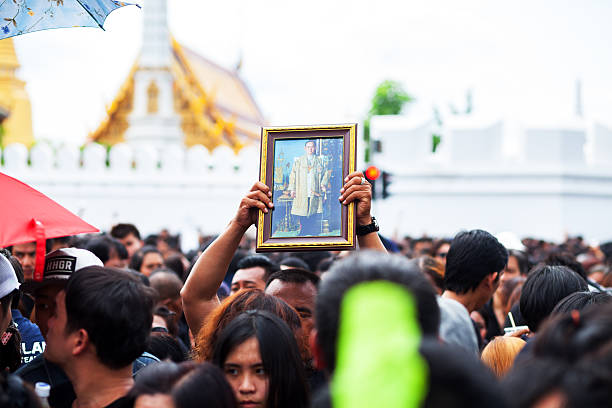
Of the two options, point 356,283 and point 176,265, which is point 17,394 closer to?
point 356,283

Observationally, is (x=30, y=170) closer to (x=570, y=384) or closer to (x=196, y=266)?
(x=196, y=266)

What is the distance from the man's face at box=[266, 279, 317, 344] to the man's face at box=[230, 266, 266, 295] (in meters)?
0.98

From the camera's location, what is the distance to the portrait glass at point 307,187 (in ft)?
11.6

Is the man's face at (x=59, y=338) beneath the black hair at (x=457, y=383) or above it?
beneath

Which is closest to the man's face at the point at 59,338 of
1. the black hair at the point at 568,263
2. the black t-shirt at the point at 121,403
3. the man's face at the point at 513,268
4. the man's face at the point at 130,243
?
the black t-shirt at the point at 121,403

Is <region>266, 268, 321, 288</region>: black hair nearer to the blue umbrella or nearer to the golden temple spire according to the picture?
the blue umbrella

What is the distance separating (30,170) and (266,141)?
24125 mm

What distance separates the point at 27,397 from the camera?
2.19m

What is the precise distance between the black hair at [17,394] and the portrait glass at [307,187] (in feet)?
4.95

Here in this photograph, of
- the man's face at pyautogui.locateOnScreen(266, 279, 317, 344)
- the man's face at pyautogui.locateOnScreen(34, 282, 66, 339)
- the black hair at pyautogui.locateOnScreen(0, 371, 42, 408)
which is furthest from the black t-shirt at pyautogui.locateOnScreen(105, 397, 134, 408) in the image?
the man's face at pyautogui.locateOnScreen(266, 279, 317, 344)

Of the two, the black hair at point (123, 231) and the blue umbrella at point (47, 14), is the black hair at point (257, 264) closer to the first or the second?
the blue umbrella at point (47, 14)

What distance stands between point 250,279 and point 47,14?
220cm

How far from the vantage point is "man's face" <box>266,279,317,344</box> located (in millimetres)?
4125

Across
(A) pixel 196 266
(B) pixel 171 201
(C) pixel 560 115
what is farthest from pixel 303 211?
(B) pixel 171 201
